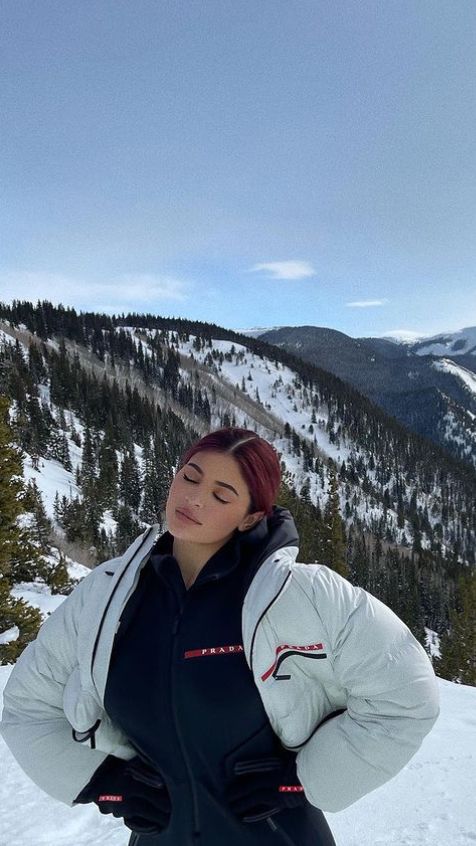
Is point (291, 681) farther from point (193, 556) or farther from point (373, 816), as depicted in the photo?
point (373, 816)

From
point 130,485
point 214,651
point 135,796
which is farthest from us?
point 130,485

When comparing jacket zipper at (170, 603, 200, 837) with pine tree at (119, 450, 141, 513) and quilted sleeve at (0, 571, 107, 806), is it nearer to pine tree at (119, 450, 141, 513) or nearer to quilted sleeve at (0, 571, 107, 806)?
quilted sleeve at (0, 571, 107, 806)

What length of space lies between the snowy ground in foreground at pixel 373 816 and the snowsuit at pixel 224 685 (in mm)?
2855

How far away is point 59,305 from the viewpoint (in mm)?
162625

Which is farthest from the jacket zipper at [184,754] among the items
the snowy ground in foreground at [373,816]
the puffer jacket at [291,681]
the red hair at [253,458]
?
the snowy ground in foreground at [373,816]

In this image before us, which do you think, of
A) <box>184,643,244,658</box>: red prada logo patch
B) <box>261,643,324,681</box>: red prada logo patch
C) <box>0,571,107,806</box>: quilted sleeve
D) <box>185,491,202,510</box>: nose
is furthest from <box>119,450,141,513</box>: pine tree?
<box>261,643,324,681</box>: red prada logo patch

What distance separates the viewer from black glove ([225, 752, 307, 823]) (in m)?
1.69

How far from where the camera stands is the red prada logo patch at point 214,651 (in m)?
1.67

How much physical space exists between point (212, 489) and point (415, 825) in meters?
4.28

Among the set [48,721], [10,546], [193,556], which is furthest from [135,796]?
[10,546]

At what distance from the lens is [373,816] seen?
4141 mm

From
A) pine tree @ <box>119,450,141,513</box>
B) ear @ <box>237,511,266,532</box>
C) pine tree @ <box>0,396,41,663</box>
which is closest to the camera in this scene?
ear @ <box>237,511,266,532</box>

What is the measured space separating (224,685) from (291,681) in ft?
0.80

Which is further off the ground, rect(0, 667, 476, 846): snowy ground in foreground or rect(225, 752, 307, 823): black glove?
rect(225, 752, 307, 823): black glove
